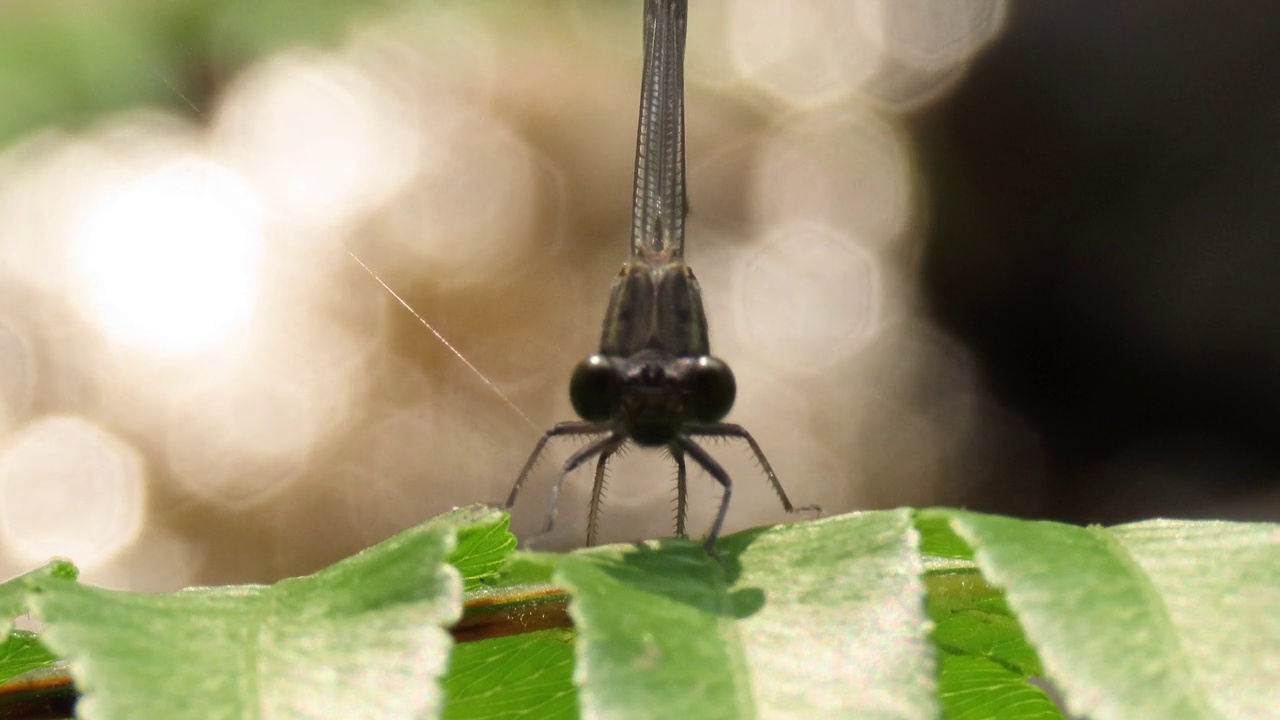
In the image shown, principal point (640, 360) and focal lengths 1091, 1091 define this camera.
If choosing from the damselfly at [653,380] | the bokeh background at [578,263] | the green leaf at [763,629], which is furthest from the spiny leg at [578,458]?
the bokeh background at [578,263]

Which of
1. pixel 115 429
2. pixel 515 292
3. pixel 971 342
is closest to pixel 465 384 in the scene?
pixel 515 292

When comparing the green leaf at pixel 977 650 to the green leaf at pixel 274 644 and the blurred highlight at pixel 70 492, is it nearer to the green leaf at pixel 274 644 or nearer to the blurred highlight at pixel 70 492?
the green leaf at pixel 274 644

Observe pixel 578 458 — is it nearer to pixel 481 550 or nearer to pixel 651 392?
pixel 651 392

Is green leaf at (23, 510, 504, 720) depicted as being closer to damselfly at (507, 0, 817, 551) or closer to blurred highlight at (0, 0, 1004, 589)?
damselfly at (507, 0, 817, 551)

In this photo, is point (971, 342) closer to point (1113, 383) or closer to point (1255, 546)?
point (1113, 383)

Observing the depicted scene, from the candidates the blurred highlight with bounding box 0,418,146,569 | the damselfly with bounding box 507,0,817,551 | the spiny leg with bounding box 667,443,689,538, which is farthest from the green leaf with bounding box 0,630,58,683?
the blurred highlight with bounding box 0,418,146,569

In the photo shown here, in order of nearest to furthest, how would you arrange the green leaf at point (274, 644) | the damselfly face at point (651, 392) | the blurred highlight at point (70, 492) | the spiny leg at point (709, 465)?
the green leaf at point (274, 644) < the spiny leg at point (709, 465) < the damselfly face at point (651, 392) < the blurred highlight at point (70, 492)
